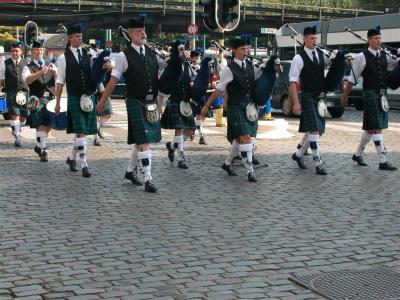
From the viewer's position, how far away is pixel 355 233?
668cm

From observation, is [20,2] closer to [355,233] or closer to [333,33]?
[333,33]

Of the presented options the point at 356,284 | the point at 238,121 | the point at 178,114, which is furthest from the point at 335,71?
the point at 356,284

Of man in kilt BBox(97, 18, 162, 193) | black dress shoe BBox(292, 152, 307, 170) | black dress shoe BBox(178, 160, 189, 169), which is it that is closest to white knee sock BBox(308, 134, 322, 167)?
black dress shoe BBox(292, 152, 307, 170)

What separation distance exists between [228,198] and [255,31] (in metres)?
49.1

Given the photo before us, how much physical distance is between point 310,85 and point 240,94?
1113 millimetres

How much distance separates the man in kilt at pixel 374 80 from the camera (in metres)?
10.6

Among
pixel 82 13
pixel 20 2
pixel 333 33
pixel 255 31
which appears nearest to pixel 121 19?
pixel 82 13

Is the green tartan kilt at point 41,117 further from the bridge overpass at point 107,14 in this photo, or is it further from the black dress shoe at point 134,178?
the bridge overpass at point 107,14

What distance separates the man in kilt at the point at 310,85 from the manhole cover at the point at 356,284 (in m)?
4.88

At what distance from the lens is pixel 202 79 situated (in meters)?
10.9

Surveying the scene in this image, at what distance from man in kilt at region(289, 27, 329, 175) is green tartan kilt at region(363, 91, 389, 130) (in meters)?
0.71

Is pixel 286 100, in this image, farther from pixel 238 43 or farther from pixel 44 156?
pixel 238 43

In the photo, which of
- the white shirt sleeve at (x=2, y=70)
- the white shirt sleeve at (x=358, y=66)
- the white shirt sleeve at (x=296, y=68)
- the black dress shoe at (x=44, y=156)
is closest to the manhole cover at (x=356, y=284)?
the white shirt sleeve at (x=296, y=68)

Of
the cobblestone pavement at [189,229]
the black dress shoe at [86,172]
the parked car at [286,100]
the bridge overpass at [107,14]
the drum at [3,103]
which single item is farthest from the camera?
the bridge overpass at [107,14]
